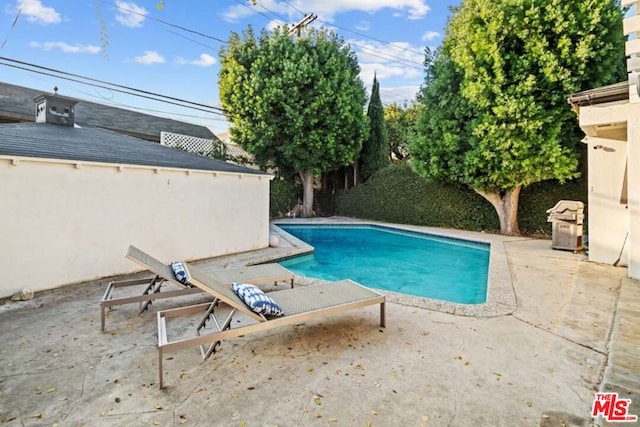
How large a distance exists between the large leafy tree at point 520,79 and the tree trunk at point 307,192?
888 cm

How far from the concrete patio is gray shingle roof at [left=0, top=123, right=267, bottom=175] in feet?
10.7

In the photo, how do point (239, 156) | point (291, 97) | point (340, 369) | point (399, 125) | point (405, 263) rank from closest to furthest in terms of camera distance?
point (340, 369) → point (405, 263) → point (291, 97) → point (239, 156) → point (399, 125)

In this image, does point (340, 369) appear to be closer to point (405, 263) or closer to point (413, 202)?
point (405, 263)

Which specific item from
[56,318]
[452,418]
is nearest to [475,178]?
[452,418]

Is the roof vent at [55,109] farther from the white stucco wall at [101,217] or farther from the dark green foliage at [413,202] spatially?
the dark green foliage at [413,202]

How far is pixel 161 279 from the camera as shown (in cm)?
537

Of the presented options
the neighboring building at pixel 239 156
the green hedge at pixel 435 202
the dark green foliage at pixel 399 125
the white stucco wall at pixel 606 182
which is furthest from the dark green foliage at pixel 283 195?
the white stucco wall at pixel 606 182

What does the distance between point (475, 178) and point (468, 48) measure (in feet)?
16.4

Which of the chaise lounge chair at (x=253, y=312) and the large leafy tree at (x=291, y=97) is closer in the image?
the chaise lounge chair at (x=253, y=312)

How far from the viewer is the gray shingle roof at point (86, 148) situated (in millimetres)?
6551

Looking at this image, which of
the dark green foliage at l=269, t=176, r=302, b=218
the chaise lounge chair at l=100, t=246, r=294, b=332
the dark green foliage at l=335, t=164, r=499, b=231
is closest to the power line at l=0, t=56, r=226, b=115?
the dark green foliage at l=269, t=176, r=302, b=218

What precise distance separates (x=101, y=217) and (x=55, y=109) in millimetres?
5477

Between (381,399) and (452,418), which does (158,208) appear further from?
(452,418)

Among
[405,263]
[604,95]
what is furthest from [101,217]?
[604,95]
